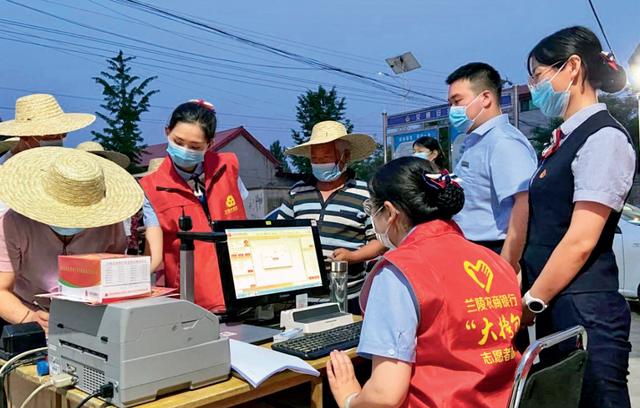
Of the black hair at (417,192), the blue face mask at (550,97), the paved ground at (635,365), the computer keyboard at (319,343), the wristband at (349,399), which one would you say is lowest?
the paved ground at (635,365)

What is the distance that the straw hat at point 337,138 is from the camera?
A: 2.72 meters

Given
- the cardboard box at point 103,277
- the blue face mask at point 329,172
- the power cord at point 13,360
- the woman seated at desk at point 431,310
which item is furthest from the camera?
the blue face mask at point 329,172

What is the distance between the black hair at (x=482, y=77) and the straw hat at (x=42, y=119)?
72.0 inches

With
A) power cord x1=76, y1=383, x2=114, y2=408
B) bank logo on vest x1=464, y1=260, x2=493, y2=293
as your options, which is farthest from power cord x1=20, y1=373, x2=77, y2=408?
bank logo on vest x1=464, y1=260, x2=493, y2=293

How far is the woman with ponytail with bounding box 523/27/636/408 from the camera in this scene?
149 cm

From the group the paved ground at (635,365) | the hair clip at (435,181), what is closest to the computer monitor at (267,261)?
the hair clip at (435,181)

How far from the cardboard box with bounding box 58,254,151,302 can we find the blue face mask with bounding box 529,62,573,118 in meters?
1.33

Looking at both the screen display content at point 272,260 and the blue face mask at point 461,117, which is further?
the blue face mask at point 461,117

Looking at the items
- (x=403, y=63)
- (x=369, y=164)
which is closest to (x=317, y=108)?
(x=369, y=164)

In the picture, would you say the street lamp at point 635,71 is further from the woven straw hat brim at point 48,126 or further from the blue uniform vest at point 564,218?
the woven straw hat brim at point 48,126

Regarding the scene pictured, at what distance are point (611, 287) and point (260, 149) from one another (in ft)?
75.7

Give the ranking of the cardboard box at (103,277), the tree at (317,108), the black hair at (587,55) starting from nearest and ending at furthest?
the cardboard box at (103,277) → the black hair at (587,55) → the tree at (317,108)

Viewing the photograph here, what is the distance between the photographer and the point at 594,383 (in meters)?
1.48

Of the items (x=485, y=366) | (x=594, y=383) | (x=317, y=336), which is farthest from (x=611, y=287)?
(x=317, y=336)
